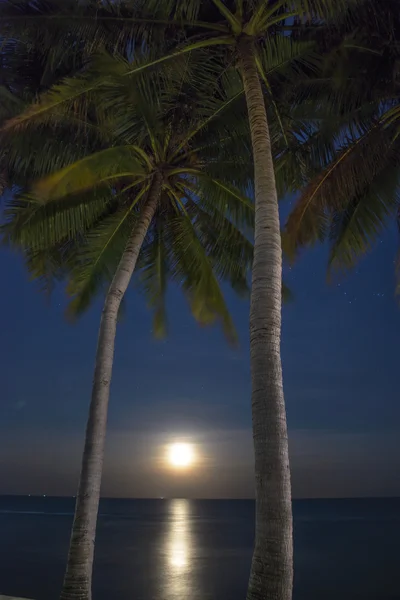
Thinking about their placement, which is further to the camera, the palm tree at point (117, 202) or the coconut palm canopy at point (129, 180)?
the coconut palm canopy at point (129, 180)

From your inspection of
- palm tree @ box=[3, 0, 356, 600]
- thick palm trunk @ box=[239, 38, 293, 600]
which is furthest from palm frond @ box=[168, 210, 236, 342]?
thick palm trunk @ box=[239, 38, 293, 600]

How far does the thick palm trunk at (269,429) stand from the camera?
173 inches

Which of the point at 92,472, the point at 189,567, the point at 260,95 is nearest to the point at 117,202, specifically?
the point at 260,95

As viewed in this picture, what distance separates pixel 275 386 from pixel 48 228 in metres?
6.65

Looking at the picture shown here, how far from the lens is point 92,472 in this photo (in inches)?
312

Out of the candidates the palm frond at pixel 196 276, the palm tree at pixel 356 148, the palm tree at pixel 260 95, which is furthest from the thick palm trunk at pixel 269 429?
the palm frond at pixel 196 276

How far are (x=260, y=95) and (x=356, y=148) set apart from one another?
273 cm

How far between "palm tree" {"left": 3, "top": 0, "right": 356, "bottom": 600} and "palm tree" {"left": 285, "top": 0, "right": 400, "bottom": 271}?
2.34 ft

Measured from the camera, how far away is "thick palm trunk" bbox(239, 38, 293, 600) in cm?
440

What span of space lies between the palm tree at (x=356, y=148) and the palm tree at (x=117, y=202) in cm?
151

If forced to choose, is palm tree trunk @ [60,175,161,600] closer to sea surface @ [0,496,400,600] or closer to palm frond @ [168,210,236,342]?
palm frond @ [168,210,236,342]

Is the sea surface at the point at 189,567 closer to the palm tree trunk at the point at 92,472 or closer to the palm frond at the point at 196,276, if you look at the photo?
the palm frond at the point at 196,276

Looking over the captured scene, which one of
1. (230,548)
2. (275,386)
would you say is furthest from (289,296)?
(230,548)

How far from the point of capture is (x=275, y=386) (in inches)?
192
